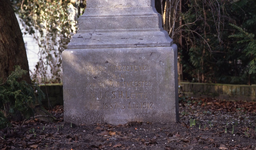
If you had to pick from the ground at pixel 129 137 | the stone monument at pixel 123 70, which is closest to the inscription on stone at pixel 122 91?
the stone monument at pixel 123 70

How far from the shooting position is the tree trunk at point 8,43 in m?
5.50

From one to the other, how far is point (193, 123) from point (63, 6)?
17.8 ft

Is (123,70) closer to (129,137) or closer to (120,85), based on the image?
(120,85)

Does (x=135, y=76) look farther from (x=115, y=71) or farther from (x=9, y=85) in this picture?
(x=9, y=85)

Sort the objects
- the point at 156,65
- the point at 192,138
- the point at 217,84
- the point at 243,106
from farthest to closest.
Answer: the point at 217,84 → the point at 243,106 → the point at 156,65 → the point at 192,138

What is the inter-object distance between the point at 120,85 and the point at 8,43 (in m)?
2.02

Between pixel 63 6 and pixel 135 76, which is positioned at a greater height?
pixel 63 6

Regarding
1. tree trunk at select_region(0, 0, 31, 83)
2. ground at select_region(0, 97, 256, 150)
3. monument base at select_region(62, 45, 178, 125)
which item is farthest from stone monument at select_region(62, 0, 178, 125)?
tree trunk at select_region(0, 0, 31, 83)

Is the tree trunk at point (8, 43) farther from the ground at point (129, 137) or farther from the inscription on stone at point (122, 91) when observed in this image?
the inscription on stone at point (122, 91)

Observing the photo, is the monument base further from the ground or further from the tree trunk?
the tree trunk

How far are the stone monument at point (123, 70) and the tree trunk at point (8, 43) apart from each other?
1.25 m

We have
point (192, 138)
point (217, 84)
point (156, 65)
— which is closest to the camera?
point (192, 138)

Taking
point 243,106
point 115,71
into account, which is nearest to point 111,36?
point 115,71

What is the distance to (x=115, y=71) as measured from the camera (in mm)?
4719
